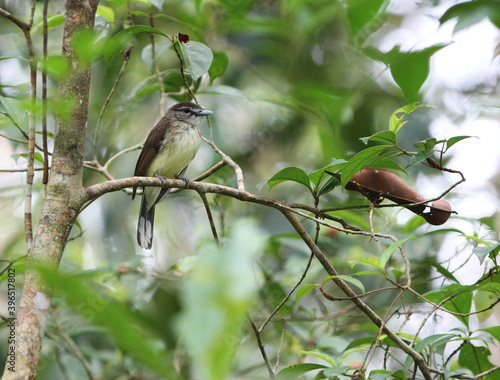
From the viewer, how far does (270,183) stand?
2055mm

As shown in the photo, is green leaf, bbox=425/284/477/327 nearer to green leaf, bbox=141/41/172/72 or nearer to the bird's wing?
green leaf, bbox=141/41/172/72

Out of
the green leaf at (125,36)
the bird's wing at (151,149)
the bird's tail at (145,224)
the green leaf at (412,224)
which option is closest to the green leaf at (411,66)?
the green leaf at (125,36)

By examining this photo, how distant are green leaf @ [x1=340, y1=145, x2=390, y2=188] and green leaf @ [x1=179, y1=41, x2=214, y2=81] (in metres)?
0.64

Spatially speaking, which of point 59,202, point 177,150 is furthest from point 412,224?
point 177,150

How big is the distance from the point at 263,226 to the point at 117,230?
4.67ft

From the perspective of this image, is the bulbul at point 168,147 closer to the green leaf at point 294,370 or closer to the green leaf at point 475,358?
the green leaf at point 294,370

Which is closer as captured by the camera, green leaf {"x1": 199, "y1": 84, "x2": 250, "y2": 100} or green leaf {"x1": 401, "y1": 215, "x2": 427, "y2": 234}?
green leaf {"x1": 401, "y1": 215, "x2": 427, "y2": 234}

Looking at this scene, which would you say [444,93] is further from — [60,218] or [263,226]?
[60,218]

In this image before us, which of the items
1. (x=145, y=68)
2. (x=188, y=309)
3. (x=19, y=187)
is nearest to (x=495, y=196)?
(x=145, y=68)

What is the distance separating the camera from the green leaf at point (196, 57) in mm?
1940

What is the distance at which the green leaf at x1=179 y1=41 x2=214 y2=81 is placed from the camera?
1.94m

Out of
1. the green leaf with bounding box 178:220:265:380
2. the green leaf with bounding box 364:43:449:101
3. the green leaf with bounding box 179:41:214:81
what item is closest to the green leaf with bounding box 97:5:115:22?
the green leaf with bounding box 179:41:214:81

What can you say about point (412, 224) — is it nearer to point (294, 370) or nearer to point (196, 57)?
point (294, 370)

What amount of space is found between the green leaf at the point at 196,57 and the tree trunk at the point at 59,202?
1.18 feet
